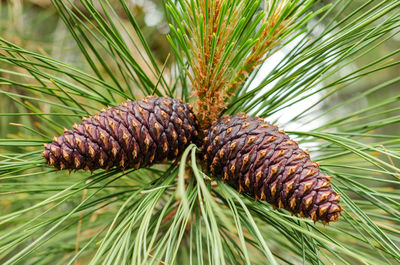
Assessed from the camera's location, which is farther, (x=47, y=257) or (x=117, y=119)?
(x=47, y=257)

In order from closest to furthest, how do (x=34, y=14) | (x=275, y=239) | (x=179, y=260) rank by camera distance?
1. (x=275, y=239)
2. (x=179, y=260)
3. (x=34, y=14)

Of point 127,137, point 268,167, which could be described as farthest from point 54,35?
point 268,167

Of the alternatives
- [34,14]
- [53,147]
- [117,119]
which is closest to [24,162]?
[53,147]

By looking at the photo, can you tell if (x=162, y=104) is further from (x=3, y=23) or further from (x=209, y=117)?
(x=3, y=23)

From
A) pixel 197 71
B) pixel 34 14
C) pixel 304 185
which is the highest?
pixel 34 14

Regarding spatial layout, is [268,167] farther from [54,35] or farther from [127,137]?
[54,35]

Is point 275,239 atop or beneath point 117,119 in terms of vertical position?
beneath

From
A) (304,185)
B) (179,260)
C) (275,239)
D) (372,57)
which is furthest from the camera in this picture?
(372,57)
